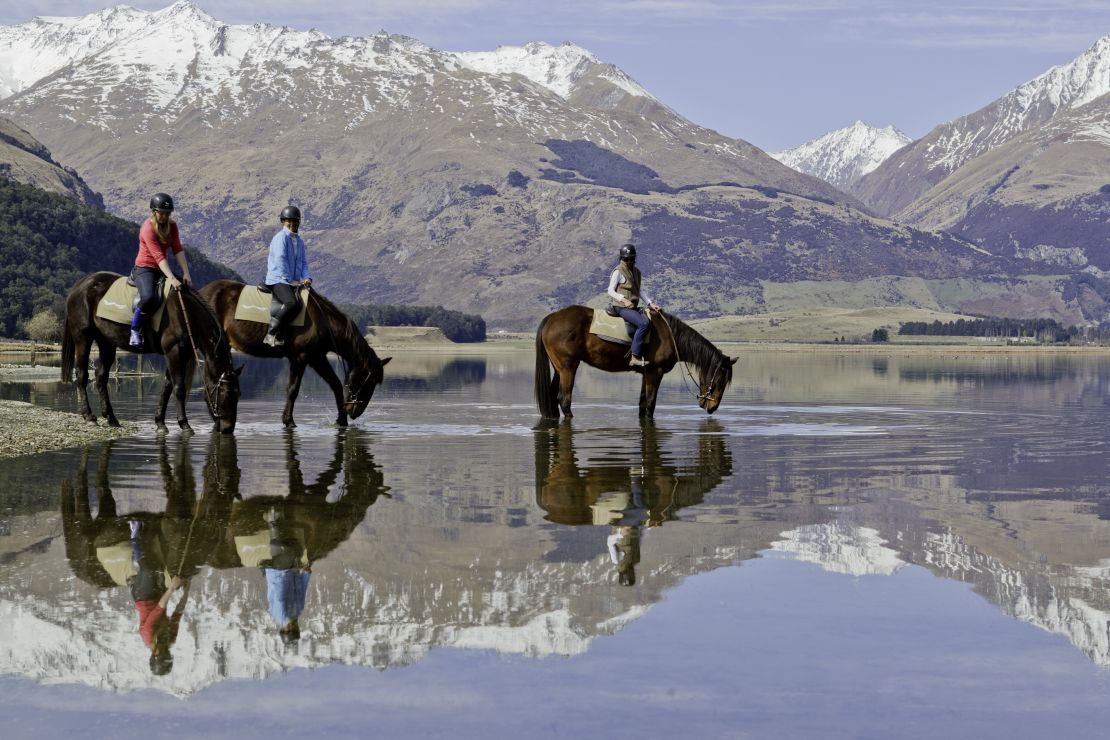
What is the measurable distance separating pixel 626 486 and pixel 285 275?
38.2ft

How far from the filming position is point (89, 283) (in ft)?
87.9

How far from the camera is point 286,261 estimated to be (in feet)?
91.5

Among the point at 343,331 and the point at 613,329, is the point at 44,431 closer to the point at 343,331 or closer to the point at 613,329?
the point at 343,331

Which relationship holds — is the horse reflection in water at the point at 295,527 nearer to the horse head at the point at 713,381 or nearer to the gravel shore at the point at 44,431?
the gravel shore at the point at 44,431

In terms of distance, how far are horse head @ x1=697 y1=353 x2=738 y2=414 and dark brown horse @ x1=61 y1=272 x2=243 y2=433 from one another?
11.5 metres

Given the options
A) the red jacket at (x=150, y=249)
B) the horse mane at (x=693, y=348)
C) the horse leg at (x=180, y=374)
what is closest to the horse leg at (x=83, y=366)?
the horse leg at (x=180, y=374)

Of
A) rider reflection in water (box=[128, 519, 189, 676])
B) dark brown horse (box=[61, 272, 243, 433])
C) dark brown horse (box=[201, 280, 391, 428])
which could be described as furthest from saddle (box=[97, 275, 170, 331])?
rider reflection in water (box=[128, 519, 189, 676])

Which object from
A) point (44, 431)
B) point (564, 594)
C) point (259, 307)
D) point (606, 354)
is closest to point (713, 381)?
point (606, 354)

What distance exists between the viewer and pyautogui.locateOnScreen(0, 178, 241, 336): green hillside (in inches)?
5344

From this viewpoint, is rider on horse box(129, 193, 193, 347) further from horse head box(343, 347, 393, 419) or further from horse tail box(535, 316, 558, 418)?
horse tail box(535, 316, 558, 418)

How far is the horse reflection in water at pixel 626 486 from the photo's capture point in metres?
14.8

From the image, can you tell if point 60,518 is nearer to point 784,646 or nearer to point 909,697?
point 784,646

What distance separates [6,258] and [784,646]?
14880 centimetres

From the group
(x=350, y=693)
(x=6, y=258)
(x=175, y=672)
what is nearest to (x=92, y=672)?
(x=175, y=672)
